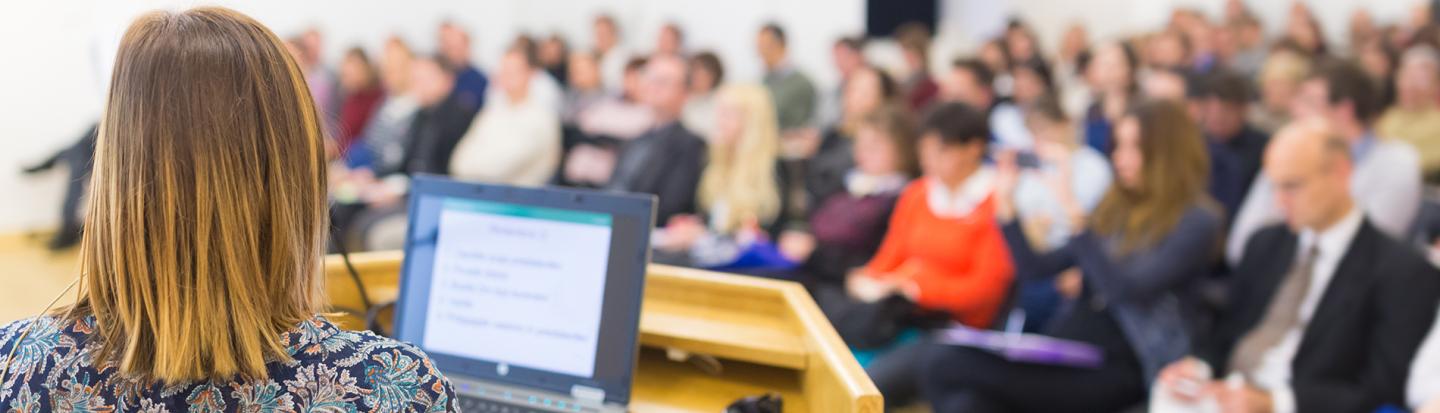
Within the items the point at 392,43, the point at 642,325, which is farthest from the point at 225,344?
the point at 392,43

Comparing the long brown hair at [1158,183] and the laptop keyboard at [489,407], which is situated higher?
the long brown hair at [1158,183]

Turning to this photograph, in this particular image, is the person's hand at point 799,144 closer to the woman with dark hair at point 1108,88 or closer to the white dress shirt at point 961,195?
the woman with dark hair at point 1108,88

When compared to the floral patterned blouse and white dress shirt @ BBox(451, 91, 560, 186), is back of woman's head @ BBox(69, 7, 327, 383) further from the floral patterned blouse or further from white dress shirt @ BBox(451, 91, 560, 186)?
white dress shirt @ BBox(451, 91, 560, 186)

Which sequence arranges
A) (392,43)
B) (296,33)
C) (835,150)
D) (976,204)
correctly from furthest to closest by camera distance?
1. (296,33)
2. (392,43)
3. (835,150)
4. (976,204)

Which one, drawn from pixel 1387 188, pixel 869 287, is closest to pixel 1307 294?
pixel 869 287

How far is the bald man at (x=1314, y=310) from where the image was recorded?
2457 millimetres

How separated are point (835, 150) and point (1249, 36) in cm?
507

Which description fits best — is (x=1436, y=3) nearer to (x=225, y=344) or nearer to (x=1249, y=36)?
(x=1249, y=36)

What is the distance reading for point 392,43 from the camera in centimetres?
716

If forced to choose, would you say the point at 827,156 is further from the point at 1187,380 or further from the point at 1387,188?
the point at 1187,380

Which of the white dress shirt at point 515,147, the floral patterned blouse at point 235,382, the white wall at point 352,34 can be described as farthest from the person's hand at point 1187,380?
the white wall at point 352,34

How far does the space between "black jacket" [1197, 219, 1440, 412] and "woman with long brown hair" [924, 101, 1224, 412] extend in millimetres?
430

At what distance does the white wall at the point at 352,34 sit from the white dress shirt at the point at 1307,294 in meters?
3.60

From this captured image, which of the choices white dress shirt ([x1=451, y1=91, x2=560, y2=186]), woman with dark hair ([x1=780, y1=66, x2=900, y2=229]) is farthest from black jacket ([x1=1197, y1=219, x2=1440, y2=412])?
white dress shirt ([x1=451, y1=91, x2=560, y2=186])
